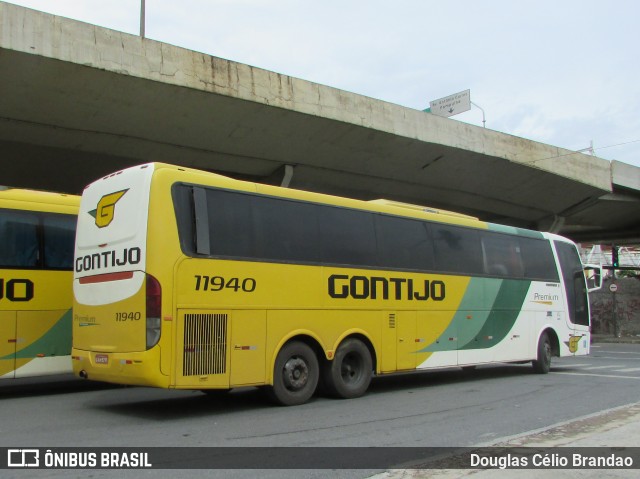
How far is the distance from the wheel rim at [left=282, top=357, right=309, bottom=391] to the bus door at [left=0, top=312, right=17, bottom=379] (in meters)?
4.56

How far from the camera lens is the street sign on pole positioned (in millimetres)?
33750

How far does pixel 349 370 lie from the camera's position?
1054 centimetres

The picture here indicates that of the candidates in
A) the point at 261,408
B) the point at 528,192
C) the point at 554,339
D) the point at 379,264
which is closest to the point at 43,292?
the point at 261,408

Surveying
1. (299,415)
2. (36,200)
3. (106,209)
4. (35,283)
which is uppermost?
(36,200)

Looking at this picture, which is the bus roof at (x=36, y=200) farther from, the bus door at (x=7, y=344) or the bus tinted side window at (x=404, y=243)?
the bus tinted side window at (x=404, y=243)

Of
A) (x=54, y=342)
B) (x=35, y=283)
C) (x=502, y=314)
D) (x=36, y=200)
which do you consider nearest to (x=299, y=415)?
(x=54, y=342)

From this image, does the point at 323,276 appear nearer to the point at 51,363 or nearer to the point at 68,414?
the point at 68,414

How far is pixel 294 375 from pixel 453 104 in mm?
28040

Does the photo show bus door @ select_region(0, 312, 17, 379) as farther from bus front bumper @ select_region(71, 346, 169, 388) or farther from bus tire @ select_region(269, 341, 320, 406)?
bus tire @ select_region(269, 341, 320, 406)

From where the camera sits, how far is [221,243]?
8.73 metres

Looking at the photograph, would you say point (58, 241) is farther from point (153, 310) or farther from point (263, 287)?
point (263, 287)

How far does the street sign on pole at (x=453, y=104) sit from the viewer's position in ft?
111

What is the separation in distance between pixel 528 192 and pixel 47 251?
23.3 metres

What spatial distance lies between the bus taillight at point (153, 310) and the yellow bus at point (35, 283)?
3.55m
